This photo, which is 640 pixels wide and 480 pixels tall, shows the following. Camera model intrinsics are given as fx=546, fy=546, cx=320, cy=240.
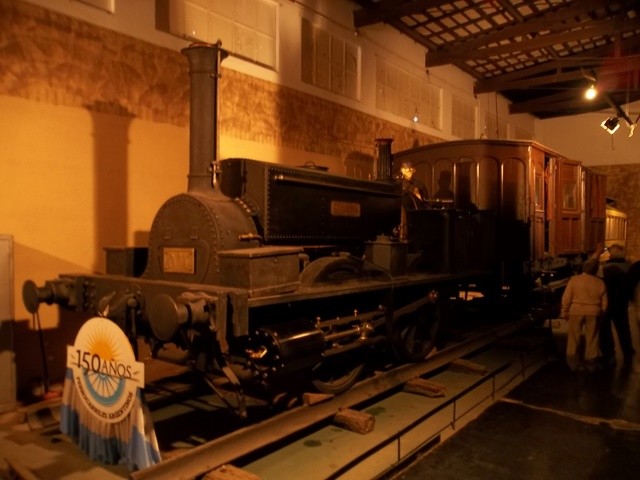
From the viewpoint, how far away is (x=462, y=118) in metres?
15.2

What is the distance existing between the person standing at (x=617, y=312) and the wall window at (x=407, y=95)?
6.03 metres

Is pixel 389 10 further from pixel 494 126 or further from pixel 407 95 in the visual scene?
pixel 494 126

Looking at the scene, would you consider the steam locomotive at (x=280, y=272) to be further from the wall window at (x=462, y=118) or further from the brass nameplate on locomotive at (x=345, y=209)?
the wall window at (x=462, y=118)

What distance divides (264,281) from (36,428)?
2528 mm

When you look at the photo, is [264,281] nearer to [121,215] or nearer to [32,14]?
[121,215]

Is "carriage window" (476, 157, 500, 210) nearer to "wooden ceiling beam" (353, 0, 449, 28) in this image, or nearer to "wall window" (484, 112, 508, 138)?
"wooden ceiling beam" (353, 0, 449, 28)

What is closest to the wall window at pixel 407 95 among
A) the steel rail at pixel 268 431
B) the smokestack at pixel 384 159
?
the smokestack at pixel 384 159

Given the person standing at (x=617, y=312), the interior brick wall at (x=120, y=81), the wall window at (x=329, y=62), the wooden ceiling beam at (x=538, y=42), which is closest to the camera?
the interior brick wall at (x=120, y=81)

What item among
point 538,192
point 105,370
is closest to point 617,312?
point 538,192

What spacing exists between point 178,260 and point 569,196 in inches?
333

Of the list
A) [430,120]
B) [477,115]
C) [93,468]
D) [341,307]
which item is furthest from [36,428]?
[477,115]

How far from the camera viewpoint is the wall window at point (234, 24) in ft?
23.1

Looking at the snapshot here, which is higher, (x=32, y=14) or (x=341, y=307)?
(x=32, y=14)

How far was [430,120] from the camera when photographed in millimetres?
13531
